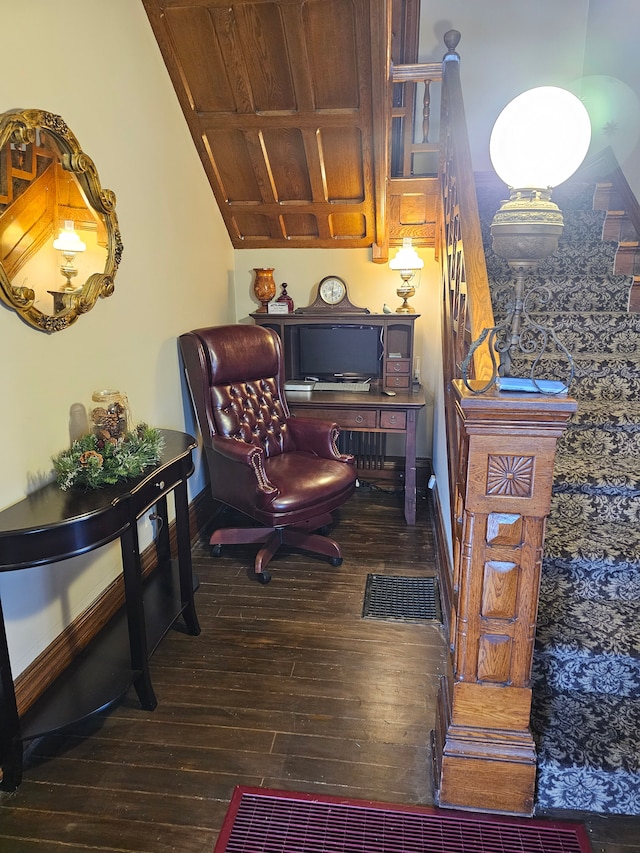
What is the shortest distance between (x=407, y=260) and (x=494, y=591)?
2522 mm

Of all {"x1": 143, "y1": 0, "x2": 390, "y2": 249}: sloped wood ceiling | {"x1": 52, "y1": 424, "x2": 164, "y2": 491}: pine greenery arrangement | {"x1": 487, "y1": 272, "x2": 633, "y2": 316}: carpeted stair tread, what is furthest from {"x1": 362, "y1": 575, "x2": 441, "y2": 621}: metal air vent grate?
{"x1": 143, "y1": 0, "x2": 390, "y2": 249}: sloped wood ceiling

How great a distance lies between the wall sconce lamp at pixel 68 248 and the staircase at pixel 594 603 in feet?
6.28

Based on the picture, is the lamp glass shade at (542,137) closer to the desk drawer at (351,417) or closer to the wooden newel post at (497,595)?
the wooden newel post at (497,595)

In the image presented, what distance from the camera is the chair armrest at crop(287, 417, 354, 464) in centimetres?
321

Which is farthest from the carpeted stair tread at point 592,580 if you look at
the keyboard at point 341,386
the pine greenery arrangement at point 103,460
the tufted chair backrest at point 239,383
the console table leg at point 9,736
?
the keyboard at point 341,386

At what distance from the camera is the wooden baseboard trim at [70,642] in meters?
1.86

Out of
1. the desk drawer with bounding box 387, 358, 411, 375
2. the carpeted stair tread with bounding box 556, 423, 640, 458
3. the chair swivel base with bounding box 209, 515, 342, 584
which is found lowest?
the chair swivel base with bounding box 209, 515, 342, 584

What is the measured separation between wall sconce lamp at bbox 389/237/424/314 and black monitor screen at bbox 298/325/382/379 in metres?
0.28

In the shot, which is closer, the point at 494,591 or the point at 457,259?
the point at 494,591

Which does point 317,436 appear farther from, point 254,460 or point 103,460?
point 103,460

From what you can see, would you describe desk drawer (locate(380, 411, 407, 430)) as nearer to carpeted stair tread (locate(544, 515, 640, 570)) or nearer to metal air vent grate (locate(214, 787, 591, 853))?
carpeted stair tread (locate(544, 515, 640, 570))

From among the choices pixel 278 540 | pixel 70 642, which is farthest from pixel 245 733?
pixel 278 540

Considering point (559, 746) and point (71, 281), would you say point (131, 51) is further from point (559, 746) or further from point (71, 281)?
point (559, 746)

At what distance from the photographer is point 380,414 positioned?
3428mm
